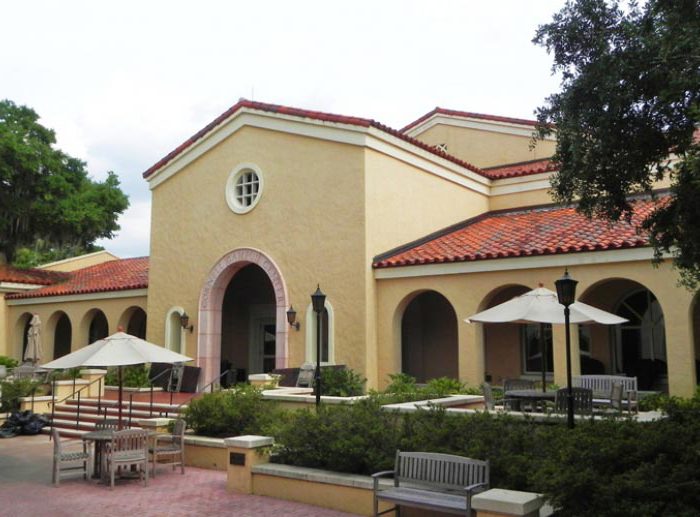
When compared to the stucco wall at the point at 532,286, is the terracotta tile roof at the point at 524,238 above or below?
above

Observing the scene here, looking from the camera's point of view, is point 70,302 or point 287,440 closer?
Result: point 287,440

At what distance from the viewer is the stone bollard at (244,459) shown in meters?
9.83

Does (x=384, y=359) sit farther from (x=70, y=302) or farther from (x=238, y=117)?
(x=70, y=302)

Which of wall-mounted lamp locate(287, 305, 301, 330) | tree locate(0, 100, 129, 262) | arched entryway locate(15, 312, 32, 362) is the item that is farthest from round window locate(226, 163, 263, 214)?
tree locate(0, 100, 129, 262)

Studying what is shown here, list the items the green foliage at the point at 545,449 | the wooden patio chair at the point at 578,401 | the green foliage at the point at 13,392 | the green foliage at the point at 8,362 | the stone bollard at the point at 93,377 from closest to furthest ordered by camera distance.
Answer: the green foliage at the point at 545,449, the wooden patio chair at the point at 578,401, the green foliage at the point at 13,392, the stone bollard at the point at 93,377, the green foliage at the point at 8,362

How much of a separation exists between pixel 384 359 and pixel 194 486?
6802mm

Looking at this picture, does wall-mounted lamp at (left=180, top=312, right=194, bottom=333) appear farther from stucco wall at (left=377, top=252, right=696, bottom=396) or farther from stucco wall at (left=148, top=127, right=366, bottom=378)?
stucco wall at (left=377, top=252, right=696, bottom=396)

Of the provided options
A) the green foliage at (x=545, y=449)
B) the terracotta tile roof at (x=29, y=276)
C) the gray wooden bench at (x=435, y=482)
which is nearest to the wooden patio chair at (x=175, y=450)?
the green foliage at (x=545, y=449)

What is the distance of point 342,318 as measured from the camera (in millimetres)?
16578

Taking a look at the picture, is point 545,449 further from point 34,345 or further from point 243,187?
point 34,345

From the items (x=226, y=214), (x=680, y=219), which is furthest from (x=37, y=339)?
(x=680, y=219)

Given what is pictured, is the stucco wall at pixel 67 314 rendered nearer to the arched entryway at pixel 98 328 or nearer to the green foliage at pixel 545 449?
the arched entryway at pixel 98 328

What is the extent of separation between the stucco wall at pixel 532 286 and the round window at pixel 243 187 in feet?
15.4

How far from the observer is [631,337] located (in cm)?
1683
